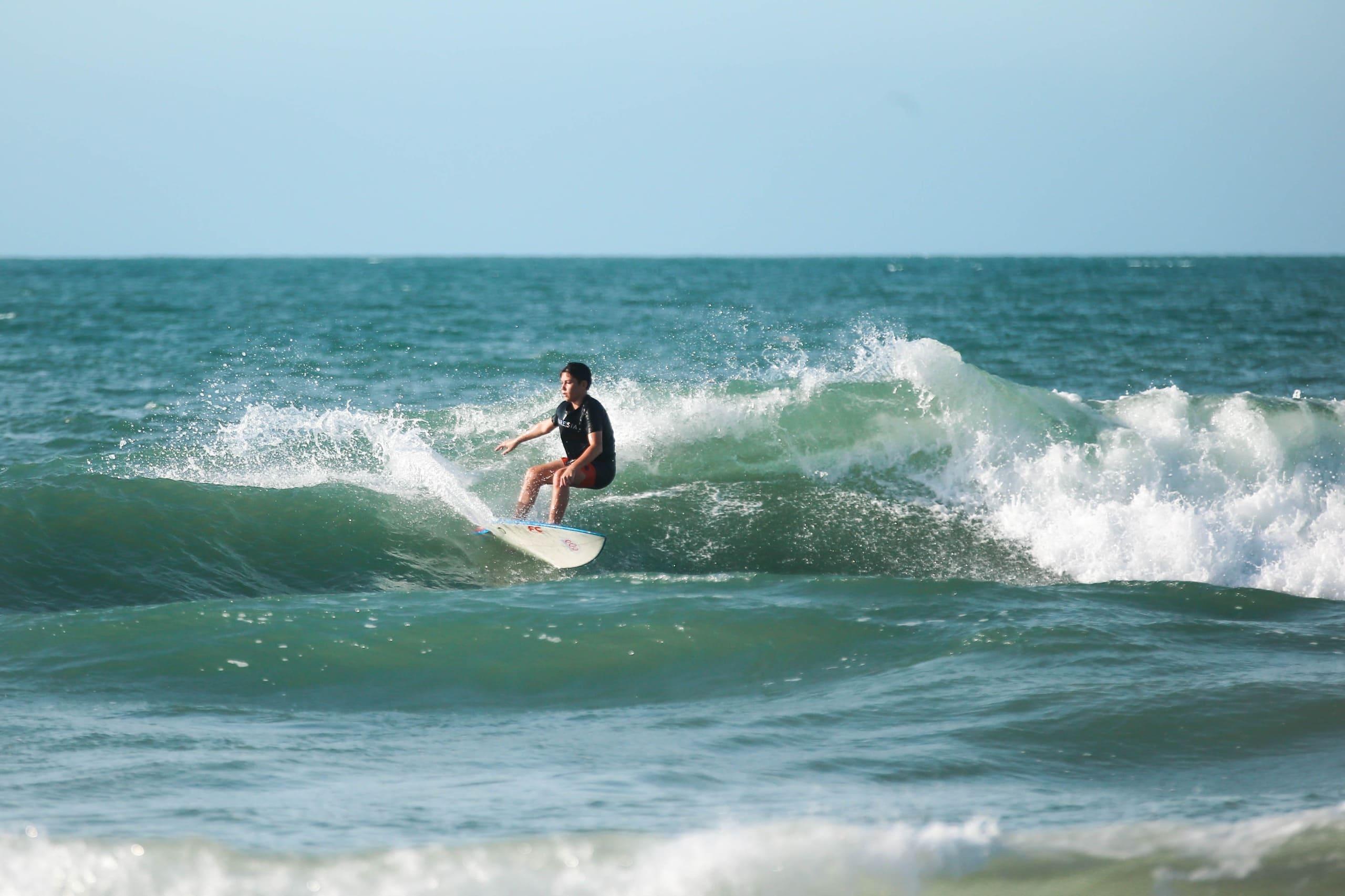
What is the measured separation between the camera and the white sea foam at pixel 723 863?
3.90 m

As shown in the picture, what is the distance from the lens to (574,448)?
31.0ft

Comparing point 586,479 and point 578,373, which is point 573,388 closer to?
point 578,373

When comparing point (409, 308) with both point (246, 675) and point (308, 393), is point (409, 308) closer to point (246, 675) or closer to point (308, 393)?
point (308, 393)

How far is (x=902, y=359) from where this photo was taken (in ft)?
41.2

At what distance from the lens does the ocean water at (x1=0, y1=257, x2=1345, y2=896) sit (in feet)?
13.6

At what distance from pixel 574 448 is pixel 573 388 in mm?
541

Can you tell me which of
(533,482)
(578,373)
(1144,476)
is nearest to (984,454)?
(1144,476)

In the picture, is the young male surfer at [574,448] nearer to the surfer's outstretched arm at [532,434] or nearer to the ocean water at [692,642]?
the surfer's outstretched arm at [532,434]

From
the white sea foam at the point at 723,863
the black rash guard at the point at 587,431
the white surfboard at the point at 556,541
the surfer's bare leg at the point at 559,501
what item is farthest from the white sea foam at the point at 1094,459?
the white sea foam at the point at 723,863

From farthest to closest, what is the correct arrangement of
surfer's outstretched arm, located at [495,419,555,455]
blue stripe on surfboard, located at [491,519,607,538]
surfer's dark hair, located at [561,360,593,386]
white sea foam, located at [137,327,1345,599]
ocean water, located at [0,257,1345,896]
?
1. white sea foam, located at [137,327,1345,599]
2. surfer's outstretched arm, located at [495,419,555,455]
3. surfer's dark hair, located at [561,360,593,386]
4. blue stripe on surfboard, located at [491,519,607,538]
5. ocean water, located at [0,257,1345,896]

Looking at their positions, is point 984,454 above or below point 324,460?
above

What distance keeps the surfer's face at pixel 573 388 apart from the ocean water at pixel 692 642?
4.50 ft

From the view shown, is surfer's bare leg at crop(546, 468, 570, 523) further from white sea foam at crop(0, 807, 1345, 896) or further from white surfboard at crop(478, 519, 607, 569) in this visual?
white sea foam at crop(0, 807, 1345, 896)

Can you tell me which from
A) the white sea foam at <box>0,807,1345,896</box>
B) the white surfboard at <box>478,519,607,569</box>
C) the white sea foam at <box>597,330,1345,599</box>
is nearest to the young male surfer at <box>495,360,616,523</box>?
the white surfboard at <box>478,519,607,569</box>
